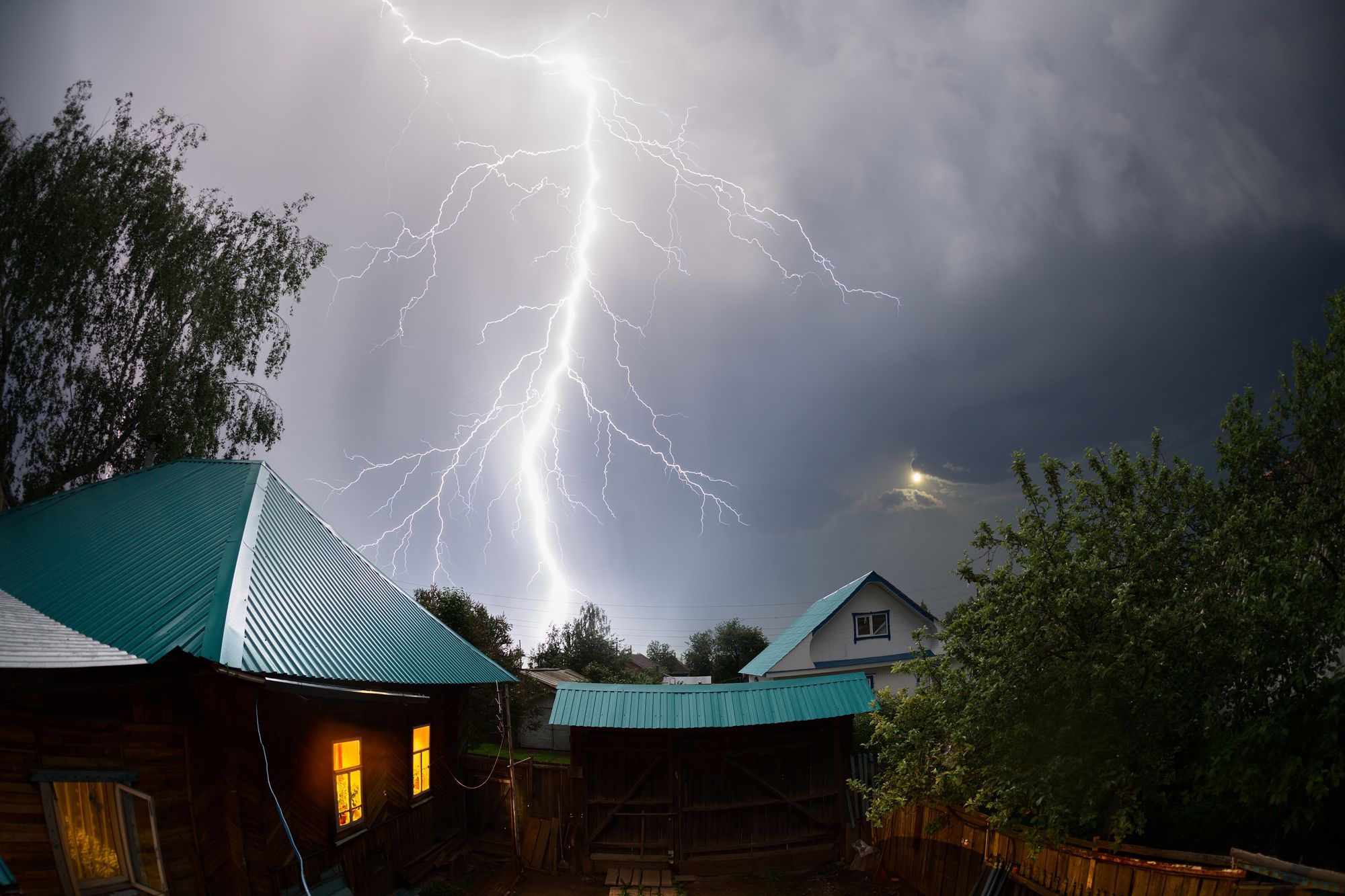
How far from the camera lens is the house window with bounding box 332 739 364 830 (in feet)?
28.4

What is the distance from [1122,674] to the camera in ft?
22.5

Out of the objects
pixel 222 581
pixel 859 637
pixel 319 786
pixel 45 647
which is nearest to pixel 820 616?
pixel 859 637

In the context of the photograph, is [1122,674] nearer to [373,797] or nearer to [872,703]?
[872,703]

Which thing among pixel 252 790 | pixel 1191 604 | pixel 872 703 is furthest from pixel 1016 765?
pixel 252 790

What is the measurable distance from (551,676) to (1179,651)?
22772 millimetres

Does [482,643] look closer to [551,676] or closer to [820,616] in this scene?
[551,676]

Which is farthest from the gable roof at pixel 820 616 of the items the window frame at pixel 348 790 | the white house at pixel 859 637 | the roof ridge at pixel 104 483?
the roof ridge at pixel 104 483

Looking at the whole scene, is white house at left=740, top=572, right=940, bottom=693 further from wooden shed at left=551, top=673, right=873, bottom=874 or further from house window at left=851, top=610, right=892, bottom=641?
wooden shed at left=551, top=673, right=873, bottom=874

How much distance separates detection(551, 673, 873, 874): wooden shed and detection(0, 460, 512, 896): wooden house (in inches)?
93.4

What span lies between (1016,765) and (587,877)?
756 cm

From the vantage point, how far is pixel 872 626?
2345 centimetres

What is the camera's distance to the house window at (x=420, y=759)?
10773 millimetres

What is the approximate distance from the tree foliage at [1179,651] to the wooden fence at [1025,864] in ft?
1.09

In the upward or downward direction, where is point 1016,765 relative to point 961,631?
downward
